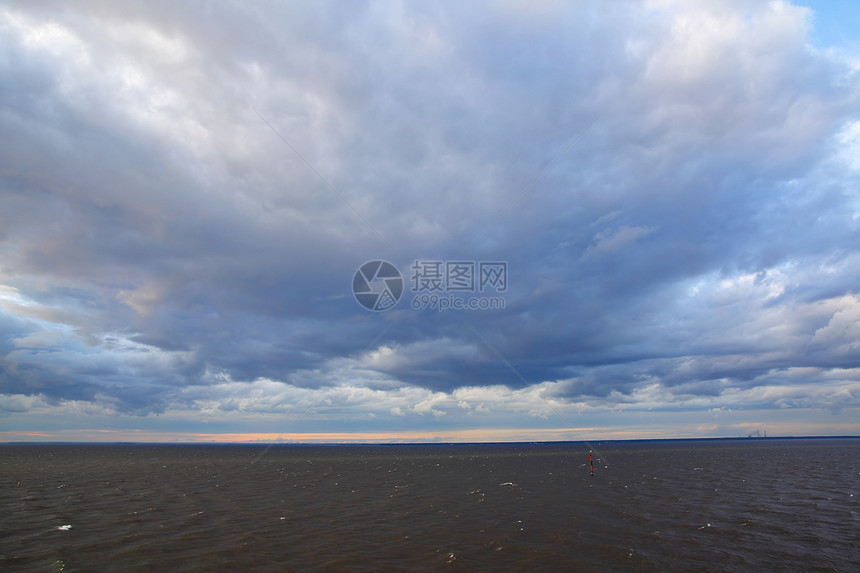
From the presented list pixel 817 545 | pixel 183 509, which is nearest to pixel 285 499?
pixel 183 509

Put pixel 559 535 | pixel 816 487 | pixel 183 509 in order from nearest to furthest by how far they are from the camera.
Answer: pixel 559 535 < pixel 183 509 < pixel 816 487

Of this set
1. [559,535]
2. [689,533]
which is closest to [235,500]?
[559,535]

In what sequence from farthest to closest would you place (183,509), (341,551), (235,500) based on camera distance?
(235,500)
(183,509)
(341,551)

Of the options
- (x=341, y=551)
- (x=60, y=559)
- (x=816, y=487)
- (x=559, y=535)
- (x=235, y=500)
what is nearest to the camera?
(x=60, y=559)

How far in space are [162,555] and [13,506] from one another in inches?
1277

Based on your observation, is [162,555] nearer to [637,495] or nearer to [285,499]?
[285,499]

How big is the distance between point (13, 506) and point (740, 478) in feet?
316

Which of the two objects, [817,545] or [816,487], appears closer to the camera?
[817,545]

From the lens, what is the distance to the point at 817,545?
3066 centimetres

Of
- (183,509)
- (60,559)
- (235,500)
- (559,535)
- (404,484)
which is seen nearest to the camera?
(60,559)

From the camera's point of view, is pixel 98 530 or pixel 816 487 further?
pixel 816 487

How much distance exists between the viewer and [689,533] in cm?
3384

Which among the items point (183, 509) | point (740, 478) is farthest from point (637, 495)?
point (183, 509)

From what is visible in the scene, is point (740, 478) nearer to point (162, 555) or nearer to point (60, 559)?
point (162, 555)
